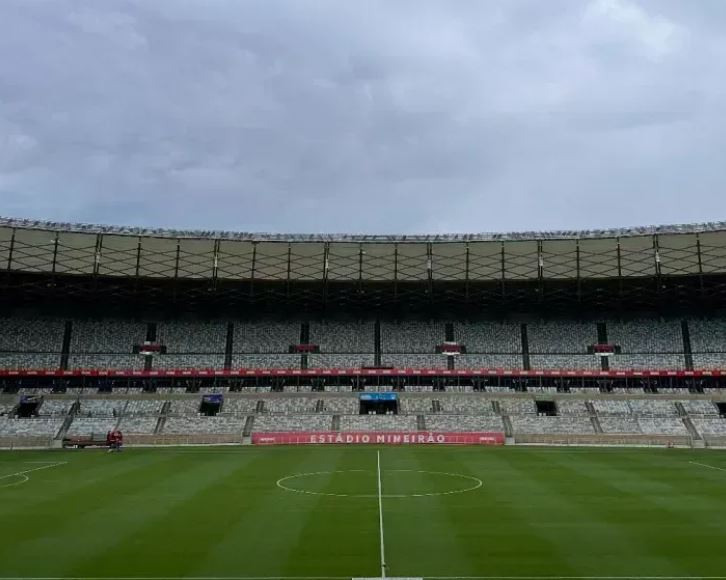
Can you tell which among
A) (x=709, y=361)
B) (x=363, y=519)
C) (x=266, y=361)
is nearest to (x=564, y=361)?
(x=709, y=361)

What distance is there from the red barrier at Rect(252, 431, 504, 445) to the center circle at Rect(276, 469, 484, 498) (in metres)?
20.1

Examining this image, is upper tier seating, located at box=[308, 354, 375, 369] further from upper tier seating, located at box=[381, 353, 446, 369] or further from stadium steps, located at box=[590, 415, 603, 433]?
stadium steps, located at box=[590, 415, 603, 433]

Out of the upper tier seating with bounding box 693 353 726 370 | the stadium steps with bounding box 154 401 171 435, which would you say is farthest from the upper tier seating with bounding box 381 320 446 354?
the upper tier seating with bounding box 693 353 726 370

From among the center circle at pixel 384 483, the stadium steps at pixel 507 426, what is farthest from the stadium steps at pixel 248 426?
the center circle at pixel 384 483

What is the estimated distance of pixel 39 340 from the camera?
76.9 m

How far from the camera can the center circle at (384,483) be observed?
96.7 feet

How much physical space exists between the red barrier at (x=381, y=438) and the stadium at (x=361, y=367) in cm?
20

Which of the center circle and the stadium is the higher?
the stadium

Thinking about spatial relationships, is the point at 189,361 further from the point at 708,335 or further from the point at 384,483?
the point at 708,335

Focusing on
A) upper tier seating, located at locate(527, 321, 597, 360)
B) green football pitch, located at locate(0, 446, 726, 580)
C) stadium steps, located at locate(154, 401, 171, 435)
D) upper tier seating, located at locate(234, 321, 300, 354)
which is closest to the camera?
green football pitch, located at locate(0, 446, 726, 580)

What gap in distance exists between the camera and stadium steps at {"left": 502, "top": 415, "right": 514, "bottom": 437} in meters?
60.1

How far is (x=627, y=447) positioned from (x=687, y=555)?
132ft

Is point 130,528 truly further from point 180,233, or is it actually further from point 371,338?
point 371,338

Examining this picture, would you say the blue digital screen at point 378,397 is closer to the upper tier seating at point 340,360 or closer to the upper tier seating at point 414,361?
the upper tier seating at point 414,361
